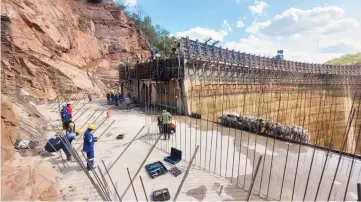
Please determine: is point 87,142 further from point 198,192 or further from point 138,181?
point 198,192

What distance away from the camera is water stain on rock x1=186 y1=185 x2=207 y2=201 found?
14.1 ft

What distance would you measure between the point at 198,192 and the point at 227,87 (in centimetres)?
1217

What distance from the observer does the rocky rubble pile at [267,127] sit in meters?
7.71

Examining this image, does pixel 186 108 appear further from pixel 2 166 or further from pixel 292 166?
pixel 2 166

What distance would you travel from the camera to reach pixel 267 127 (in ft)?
27.9

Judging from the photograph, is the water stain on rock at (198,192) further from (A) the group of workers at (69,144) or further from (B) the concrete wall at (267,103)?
(B) the concrete wall at (267,103)

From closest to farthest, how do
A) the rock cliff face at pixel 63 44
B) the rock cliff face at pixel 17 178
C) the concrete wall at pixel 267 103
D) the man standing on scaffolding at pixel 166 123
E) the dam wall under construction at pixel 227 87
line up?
the rock cliff face at pixel 17 178, the man standing on scaffolding at pixel 166 123, the dam wall under construction at pixel 227 87, the concrete wall at pixel 267 103, the rock cliff face at pixel 63 44

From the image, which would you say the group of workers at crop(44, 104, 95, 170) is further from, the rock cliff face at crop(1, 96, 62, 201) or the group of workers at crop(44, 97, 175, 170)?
the rock cliff face at crop(1, 96, 62, 201)

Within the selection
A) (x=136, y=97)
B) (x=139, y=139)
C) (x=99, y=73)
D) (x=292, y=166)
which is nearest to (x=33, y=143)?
(x=139, y=139)

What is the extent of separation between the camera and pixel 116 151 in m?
7.03

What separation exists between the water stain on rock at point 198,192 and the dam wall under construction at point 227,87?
4.95 metres

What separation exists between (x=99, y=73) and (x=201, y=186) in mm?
26940

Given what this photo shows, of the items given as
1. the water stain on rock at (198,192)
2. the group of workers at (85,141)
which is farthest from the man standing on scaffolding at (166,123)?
the water stain on rock at (198,192)

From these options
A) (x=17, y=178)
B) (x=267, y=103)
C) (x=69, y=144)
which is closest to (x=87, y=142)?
(x=69, y=144)
